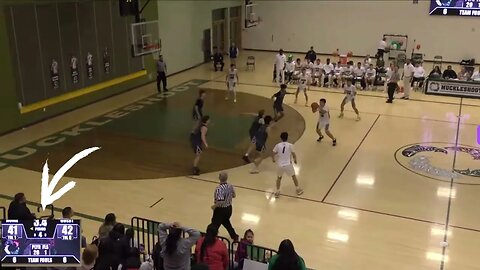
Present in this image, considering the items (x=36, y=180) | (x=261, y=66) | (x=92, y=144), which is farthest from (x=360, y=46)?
(x=36, y=180)

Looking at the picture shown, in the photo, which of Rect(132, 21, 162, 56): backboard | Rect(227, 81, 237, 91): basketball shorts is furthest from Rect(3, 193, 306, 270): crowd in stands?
Rect(132, 21, 162, 56): backboard

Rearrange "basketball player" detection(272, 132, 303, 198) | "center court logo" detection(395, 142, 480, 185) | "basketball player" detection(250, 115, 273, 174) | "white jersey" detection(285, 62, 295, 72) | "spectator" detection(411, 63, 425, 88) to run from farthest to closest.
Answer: "white jersey" detection(285, 62, 295, 72) < "spectator" detection(411, 63, 425, 88) < "basketball player" detection(250, 115, 273, 174) < "center court logo" detection(395, 142, 480, 185) < "basketball player" detection(272, 132, 303, 198)

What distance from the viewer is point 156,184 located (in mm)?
12156

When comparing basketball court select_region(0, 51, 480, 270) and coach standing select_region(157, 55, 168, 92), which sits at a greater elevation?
coach standing select_region(157, 55, 168, 92)

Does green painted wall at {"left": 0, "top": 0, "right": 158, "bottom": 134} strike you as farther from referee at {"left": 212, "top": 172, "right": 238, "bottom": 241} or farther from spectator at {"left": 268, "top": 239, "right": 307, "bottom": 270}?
spectator at {"left": 268, "top": 239, "right": 307, "bottom": 270}

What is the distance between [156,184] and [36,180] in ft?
9.69

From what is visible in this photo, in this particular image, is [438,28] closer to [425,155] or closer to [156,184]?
[425,155]

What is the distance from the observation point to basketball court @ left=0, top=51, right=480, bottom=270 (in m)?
9.66

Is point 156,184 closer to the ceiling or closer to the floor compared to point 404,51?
closer to the floor

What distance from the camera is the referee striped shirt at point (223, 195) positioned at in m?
8.90

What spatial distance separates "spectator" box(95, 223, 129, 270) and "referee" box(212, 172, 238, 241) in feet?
8.08
